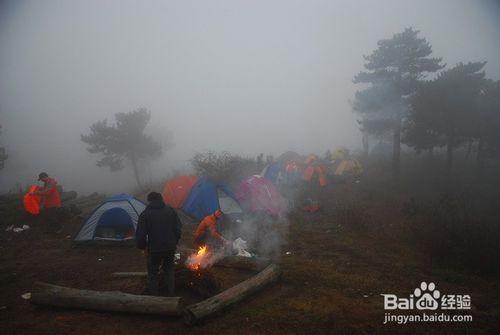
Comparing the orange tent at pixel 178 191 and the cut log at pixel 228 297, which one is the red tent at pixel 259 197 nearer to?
the orange tent at pixel 178 191

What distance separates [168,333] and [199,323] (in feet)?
1.80

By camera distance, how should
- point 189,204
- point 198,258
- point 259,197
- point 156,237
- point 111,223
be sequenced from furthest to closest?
point 259,197 → point 189,204 → point 111,223 → point 198,258 → point 156,237

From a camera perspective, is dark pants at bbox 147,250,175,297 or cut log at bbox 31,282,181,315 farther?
dark pants at bbox 147,250,175,297

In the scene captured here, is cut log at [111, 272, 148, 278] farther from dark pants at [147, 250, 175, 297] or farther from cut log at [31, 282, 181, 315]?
cut log at [31, 282, 181, 315]

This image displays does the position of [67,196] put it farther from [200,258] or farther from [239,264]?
[239,264]

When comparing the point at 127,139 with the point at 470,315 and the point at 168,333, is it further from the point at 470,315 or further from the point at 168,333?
the point at 470,315

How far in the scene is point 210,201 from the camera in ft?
44.6

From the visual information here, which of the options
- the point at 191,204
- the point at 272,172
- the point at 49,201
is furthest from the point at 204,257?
the point at 272,172

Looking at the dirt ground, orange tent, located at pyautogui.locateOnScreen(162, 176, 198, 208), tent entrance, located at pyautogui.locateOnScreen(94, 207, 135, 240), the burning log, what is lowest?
the dirt ground

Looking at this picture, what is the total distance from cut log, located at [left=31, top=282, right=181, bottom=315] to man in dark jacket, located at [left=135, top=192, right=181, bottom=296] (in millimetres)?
694

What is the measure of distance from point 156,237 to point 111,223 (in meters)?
5.80

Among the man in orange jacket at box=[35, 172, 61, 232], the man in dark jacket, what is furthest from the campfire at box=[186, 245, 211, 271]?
the man in orange jacket at box=[35, 172, 61, 232]

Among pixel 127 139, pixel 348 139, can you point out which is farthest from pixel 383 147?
pixel 348 139

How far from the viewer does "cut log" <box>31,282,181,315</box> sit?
545cm
